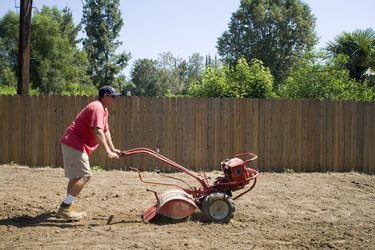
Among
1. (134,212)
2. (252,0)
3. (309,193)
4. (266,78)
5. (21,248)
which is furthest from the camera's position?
(252,0)

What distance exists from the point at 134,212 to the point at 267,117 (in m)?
5.17

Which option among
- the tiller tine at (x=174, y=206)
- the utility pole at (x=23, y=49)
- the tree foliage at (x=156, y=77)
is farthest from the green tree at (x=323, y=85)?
the tree foliage at (x=156, y=77)

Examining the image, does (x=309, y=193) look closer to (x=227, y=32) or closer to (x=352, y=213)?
(x=352, y=213)

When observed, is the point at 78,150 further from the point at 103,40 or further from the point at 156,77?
the point at 156,77

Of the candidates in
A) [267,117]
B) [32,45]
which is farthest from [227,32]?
[267,117]

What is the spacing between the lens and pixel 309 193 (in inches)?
317

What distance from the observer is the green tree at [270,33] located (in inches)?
1587

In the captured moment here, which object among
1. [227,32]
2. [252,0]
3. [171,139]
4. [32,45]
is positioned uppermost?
[252,0]

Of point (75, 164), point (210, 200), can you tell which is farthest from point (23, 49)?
point (210, 200)

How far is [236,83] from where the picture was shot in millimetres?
13305

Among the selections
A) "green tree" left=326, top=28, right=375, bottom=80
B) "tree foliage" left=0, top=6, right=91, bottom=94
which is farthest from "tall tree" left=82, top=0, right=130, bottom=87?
"green tree" left=326, top=28, right=375, bottom=80

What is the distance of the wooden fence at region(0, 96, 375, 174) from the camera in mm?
10336

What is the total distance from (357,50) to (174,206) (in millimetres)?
12901

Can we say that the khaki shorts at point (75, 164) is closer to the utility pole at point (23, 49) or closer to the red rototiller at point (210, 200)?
the red rototiller at point (210, 200)
